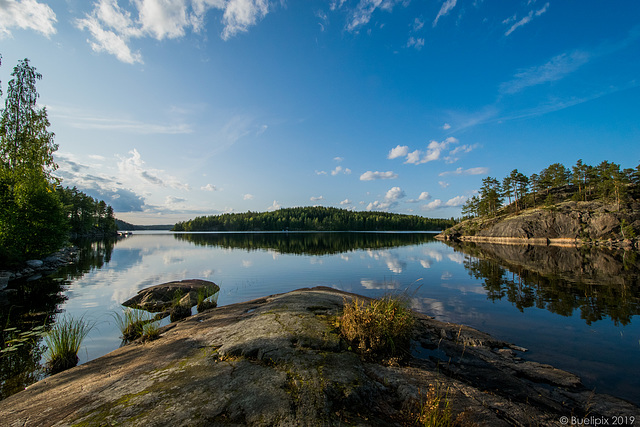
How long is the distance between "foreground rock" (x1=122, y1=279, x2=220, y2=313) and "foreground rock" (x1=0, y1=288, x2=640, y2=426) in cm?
716

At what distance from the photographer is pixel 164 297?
58.1ft

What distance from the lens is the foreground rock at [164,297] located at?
15.9 meters

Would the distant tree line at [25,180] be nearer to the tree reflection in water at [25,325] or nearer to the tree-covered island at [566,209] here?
the tree reflection in water at [25,325]

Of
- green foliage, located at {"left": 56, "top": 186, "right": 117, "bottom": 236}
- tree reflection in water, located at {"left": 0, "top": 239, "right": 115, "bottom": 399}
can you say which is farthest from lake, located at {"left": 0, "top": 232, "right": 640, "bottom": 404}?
green foliage, located at {"left": 56, "top": 186, "right": 117, "bottom": 236}

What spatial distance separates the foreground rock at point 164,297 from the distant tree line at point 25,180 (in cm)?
1872

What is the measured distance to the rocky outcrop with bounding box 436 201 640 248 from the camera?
63156 mm

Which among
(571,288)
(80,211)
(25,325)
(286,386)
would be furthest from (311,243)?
(80,211)

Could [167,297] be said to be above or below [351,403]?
below

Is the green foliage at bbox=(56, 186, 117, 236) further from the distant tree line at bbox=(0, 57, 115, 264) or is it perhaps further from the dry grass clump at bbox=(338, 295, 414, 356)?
the dry grass clump at bbox=(338, 295, 414, 356)

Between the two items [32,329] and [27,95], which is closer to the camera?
[32,329]

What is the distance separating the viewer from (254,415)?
457 cm

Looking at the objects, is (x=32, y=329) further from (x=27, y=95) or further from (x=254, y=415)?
(x=27, y=95)

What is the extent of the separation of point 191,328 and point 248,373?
5888 millimetres

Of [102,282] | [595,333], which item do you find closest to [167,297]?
[102,282]
